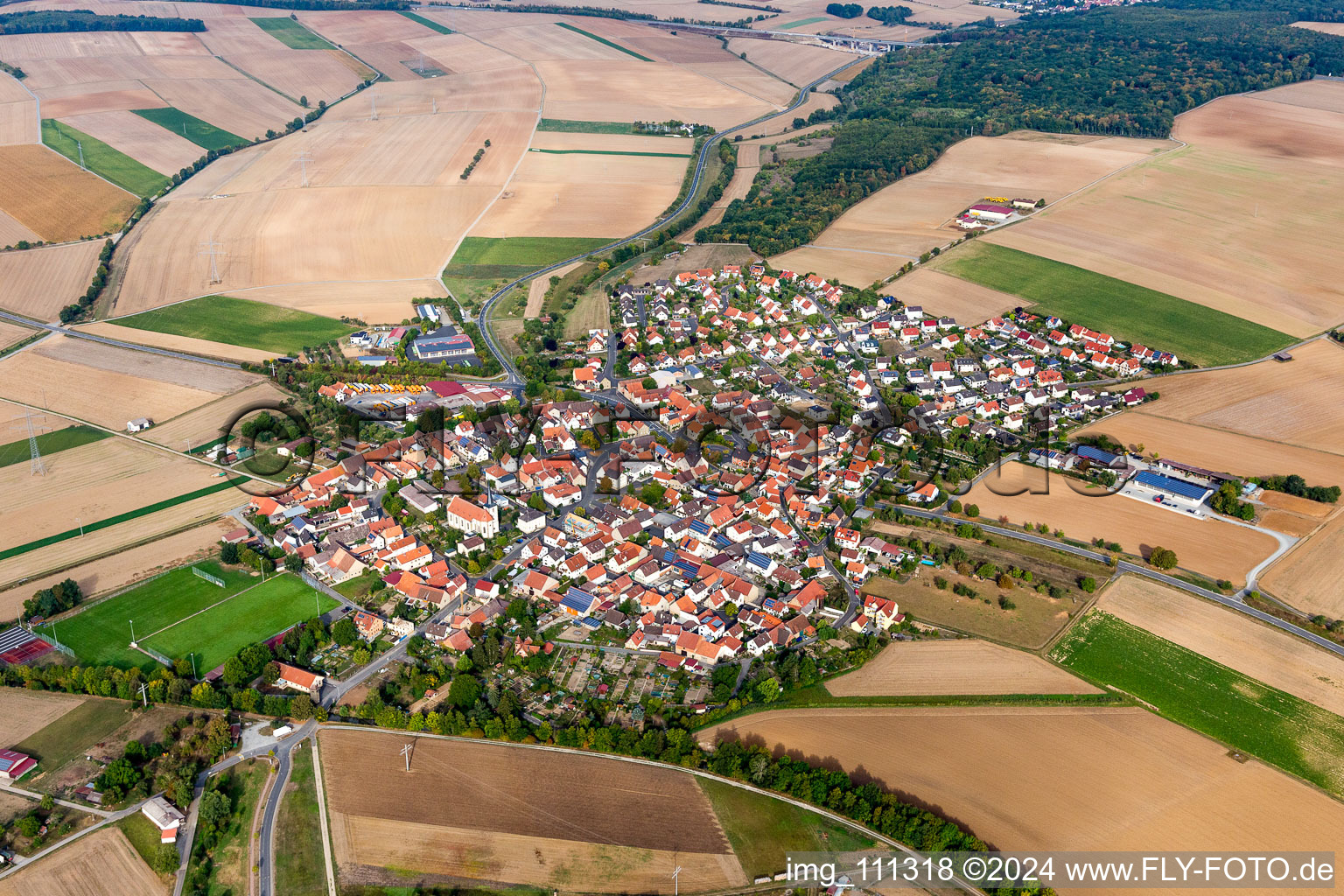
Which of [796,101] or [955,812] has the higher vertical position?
[796,101]

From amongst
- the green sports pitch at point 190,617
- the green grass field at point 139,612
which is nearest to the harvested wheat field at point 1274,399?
the green sports pitch at point 190,617

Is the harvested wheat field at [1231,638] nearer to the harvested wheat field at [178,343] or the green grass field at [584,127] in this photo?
A: the harvested wheat field at [178,343]

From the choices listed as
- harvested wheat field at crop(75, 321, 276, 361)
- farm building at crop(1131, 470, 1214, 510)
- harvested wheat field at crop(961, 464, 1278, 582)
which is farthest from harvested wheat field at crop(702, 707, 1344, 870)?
harvested wheat field at crop(75, 321, 276, 361)

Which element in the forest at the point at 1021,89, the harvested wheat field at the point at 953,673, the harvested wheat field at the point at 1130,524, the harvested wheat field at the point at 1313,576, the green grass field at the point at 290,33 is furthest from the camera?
the green grass field at the point at 290,33

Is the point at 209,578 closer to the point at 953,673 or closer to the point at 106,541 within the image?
the point at 106,541

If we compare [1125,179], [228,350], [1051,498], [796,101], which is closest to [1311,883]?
Result: [1051,498]

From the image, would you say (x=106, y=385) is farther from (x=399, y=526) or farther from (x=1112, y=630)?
(x=1112, y=630)
